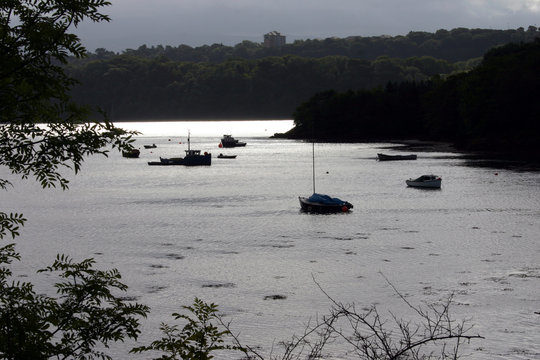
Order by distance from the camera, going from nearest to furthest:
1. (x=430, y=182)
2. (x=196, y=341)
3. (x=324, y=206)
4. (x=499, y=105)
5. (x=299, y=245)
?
(x=196, y=341) → (x=299, y=245) → (x=324, y=206) → (x=430, y=182) → (x=499, y=105)

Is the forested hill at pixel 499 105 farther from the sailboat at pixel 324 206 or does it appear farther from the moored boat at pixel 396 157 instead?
the sailboat at pixel 324 206

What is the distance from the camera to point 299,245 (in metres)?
50.4

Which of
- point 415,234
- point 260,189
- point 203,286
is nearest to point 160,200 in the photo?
point 260,189

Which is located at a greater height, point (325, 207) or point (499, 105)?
point (499, 105)

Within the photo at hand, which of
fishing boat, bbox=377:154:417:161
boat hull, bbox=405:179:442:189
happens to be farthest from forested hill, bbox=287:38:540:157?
boat hull, bbox=405:179:442:189

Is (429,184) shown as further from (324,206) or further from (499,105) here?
(499,105)

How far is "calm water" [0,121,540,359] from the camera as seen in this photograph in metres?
32.8

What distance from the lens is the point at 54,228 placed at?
6166cm

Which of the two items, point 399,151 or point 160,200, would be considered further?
point 399,151

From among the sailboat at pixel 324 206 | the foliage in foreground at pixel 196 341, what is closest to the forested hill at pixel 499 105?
the sailboat at pixel 324 206

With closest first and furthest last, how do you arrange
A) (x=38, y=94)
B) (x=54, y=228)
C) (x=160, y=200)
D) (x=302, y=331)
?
(x=38, y=94), (x=302, y=331), (x=54, y=228), (x=160, y=200)

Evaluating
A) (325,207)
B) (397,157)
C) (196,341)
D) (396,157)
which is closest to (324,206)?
(325,207)

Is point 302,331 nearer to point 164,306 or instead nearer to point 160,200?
point 164,306

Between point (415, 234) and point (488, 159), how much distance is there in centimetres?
8318
